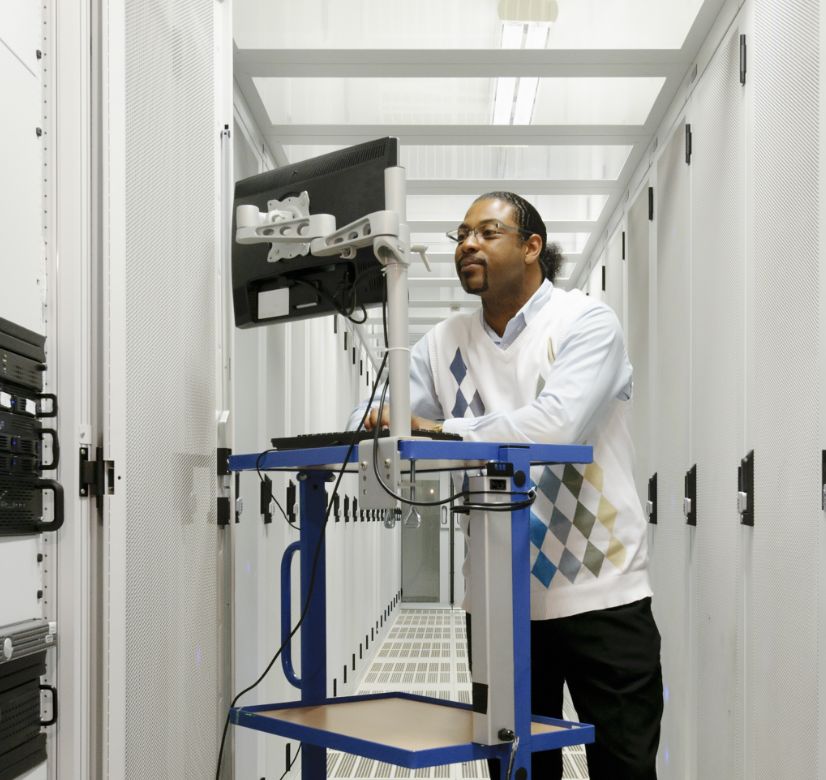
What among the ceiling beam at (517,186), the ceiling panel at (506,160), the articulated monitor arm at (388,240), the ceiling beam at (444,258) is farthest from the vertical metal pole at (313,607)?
the ceiling beam at (444,258)

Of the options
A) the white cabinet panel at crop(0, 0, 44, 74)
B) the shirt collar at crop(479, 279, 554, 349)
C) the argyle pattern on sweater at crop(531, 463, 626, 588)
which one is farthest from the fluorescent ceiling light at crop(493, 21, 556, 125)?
the white cabinet panel at crop(0, 0, 44, 74)

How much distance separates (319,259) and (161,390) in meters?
0.45

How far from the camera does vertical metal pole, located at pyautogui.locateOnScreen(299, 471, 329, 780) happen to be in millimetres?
2188

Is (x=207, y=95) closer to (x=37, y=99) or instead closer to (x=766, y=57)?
(x=37, y=99)

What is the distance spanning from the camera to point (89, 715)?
72.7 inches

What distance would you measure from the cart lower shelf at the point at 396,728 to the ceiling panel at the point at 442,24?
2462 millimetres

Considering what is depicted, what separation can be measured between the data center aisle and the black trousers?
258 centimetres

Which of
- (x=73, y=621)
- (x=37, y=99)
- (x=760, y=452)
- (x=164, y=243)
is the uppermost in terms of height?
(x=37, y=99)

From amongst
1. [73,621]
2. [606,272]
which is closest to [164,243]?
[73,621]

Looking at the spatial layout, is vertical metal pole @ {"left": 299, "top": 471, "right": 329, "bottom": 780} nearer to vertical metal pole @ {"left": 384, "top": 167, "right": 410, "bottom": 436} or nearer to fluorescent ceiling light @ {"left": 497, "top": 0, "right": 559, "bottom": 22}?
vertical metal pole @ {"left": 384, "top": 167, "right": 410, "bottom": 436}

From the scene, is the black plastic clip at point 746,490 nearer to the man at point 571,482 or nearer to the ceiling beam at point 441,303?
the man at point 571,482

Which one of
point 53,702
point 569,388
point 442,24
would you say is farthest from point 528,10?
point 53,702

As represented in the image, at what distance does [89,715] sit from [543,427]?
1034mm

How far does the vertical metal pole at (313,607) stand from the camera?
2.19 meters
